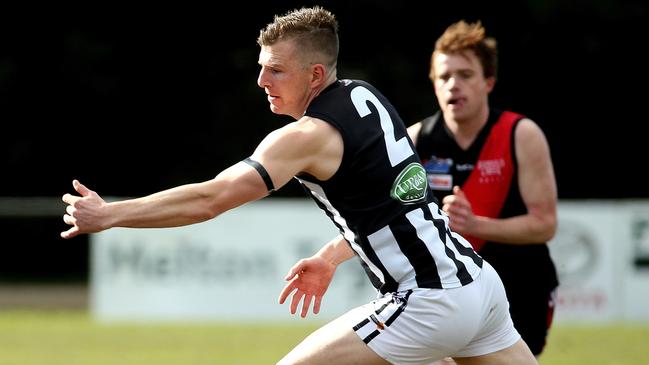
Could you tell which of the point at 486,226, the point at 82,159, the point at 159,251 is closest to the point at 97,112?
the point at 82,159

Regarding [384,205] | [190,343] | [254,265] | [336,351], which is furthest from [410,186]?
[254,265]

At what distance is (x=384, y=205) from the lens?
418 centimetres

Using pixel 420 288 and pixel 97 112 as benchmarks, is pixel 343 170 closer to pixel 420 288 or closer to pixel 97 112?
pixel 420 288

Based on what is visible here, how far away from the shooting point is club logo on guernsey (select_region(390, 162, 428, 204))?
4.20 m

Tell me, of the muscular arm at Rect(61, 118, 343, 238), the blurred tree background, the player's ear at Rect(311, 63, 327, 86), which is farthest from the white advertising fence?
the muscular arm at Rect(61, 118, 343, 238)

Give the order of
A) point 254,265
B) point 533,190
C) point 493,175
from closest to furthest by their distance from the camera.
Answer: point 533,190 → point 493,175 → point 254,265

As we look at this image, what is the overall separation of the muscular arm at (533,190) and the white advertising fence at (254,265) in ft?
26.5

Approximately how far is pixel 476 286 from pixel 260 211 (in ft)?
32.3

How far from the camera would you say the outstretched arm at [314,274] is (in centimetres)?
488

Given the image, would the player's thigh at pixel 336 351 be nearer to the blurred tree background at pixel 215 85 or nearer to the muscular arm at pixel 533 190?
the muscular arm at pixel 533 190

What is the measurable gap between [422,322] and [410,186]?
52 cm

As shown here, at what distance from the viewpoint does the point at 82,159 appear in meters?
23.5

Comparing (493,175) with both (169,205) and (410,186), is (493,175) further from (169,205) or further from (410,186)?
(169,205)

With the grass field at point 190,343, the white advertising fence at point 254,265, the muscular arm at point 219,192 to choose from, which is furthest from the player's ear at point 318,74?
the white advertising fence at point 254,265
